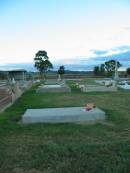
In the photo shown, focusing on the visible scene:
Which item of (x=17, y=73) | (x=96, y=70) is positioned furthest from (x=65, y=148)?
(x=96, y=70)

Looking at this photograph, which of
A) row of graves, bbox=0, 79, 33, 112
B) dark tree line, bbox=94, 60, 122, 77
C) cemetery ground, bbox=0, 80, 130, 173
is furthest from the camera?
dark tree line, bbox=94, 60, 122, 77

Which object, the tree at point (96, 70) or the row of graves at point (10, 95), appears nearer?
the row of graves at point (10, 95)

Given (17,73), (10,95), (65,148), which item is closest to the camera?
(65,148)

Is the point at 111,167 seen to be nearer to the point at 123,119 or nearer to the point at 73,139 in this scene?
the point at 73,139

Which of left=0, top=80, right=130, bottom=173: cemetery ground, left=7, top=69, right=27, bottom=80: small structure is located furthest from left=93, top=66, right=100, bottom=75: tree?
left=0, top=80, right=130, bottom=173: cemetery ground

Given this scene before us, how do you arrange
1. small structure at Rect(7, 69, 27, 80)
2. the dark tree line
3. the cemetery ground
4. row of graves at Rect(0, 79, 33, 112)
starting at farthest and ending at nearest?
the dark tree line → small structure at Rect(7, 69, 27, 80) → row of graves at Rect(0, 79, 33, 112) → the cemetery ground

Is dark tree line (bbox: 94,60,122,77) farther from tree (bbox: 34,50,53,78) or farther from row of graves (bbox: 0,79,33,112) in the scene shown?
row of graves (bbox: 0,79,33,112)

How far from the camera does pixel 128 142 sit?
523 cm

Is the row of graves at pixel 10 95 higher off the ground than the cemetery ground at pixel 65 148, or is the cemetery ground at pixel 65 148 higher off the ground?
the cemetery ground at pixel 65 148

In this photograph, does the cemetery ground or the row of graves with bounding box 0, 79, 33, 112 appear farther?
the row of graves with bounding box 0, 79, 33, 112

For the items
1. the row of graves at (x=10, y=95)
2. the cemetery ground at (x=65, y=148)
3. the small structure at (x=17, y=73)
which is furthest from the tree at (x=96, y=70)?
the cemetery ground at (x=65, y=148)

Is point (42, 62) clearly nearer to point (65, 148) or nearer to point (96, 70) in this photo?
point (96, 70)

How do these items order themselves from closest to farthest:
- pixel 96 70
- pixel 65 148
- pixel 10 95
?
pixel 65 148
pixel 10 95
pixel 96 70

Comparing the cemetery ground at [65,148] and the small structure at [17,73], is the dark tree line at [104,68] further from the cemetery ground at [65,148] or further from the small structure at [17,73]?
the cemetery ground at [65,148]
